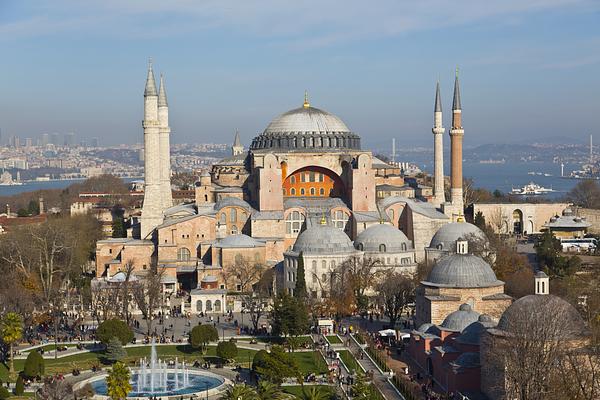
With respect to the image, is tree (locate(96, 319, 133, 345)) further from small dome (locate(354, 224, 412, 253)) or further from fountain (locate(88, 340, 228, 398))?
small dome (locate(354, 224, 412, 253))

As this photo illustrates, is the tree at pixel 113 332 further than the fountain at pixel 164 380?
Yes

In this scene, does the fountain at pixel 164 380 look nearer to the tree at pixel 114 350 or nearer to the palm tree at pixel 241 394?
the tree at pixel 114 350

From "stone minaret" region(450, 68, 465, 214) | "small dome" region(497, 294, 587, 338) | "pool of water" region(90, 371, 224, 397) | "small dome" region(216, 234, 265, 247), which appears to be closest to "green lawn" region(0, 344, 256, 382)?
"pool of water" region(90, 371, 224, 397)

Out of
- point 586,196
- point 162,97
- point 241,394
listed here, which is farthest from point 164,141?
point 586,196

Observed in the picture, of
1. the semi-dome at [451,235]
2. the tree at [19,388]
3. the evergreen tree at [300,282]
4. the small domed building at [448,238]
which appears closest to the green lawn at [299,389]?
the tree at [19,388]

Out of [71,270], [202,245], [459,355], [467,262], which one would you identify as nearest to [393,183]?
[202,245]

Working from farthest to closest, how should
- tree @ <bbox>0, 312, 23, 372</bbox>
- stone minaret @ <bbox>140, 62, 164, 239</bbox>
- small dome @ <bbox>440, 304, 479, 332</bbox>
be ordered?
stone minaret @ <bbox>140, 62, 164, 239</bbox> < tree @ <bbox>0, 312, 23, 372</bbox> < small dome @ <bbox>440, 304, 479, 332</bbox>
